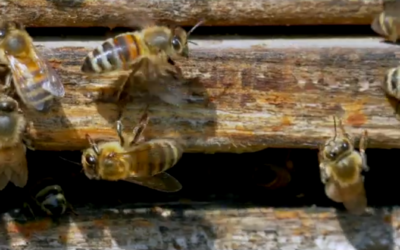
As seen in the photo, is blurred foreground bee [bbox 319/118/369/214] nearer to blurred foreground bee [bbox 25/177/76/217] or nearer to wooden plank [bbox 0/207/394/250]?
wooden plank [bbox 0/207/394/250]

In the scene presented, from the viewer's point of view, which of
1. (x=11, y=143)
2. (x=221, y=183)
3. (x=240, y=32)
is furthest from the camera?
(x=221, y=183)

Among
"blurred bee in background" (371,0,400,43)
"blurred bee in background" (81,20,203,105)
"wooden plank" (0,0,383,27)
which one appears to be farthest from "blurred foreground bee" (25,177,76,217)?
"blurred bee in background" (371,0,400,43)

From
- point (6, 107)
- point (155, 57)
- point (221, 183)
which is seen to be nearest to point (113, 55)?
point (155, 57)

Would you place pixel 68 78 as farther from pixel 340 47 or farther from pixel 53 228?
pixel 340 47

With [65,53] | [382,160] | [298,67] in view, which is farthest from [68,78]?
[382,160]

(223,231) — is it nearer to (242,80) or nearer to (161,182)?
(161,182)

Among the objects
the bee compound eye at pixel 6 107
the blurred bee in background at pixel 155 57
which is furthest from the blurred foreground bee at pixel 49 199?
the blurred bee in background at pixel 155 57

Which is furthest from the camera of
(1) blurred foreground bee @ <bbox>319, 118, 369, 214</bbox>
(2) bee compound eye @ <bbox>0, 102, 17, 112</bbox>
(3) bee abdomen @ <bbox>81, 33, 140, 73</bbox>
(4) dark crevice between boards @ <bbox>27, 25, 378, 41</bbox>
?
(4) dark crevice between boards @ <bbox>27, 25, 378, 41</bbox>
